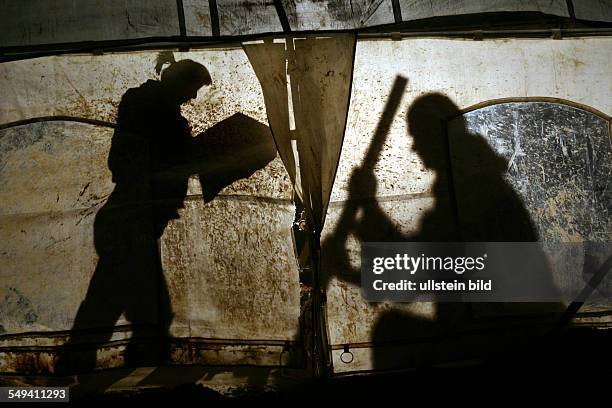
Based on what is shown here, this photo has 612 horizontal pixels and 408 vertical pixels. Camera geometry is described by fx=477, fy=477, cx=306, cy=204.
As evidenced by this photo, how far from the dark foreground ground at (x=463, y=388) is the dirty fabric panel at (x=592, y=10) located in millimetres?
1853

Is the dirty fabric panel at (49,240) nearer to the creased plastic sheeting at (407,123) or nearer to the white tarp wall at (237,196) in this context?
the white tarp wall at (237,196)

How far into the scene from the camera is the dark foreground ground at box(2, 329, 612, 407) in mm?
2502

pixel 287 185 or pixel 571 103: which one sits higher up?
pixel 571 103

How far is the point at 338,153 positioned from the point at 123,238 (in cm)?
132

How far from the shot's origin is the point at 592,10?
9.20ft

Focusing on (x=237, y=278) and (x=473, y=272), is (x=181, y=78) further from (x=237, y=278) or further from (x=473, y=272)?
(x=473, y=272)

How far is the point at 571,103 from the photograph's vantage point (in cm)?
293

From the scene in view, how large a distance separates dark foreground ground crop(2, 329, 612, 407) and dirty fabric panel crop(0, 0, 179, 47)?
1996 mm

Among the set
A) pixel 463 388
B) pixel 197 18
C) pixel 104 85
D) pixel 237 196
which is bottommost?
pixel 463 388

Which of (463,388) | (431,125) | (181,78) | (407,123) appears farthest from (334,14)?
(463,388)

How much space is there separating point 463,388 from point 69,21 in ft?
9.80

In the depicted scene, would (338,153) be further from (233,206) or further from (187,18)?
(187,18)

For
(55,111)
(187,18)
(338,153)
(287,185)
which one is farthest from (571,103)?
(55,111)

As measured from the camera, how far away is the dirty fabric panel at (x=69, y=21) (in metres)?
2.70
